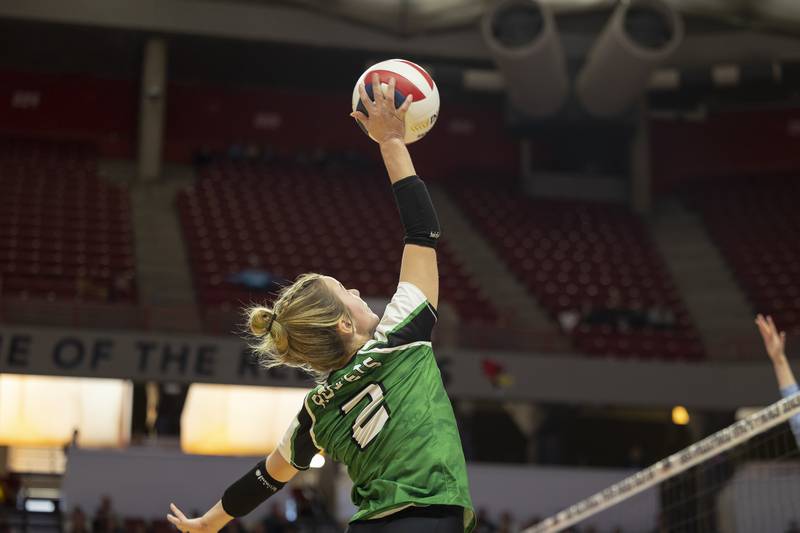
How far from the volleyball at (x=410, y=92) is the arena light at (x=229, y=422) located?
54.7 ft

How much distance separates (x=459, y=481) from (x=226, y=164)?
2441 centimetres

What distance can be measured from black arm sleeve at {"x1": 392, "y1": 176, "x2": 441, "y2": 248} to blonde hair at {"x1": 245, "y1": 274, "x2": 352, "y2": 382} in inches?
11.5

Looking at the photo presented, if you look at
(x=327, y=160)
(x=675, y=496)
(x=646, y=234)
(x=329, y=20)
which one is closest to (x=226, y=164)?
(x=327, y=160)

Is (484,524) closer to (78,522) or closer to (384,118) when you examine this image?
(78,522)

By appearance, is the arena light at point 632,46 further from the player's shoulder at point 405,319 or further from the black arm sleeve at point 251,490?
the player's shoulder at point 405,319

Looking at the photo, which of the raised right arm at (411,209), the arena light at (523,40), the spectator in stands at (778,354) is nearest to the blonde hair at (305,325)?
the raised right arm at (411,209)

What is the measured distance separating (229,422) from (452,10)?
10.2m

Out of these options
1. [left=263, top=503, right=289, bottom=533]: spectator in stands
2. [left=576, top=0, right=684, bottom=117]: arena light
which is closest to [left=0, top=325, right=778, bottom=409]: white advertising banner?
[left=263, top=503, right=289, bottom=533]: spectator in stands

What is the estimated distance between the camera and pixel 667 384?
19.8m

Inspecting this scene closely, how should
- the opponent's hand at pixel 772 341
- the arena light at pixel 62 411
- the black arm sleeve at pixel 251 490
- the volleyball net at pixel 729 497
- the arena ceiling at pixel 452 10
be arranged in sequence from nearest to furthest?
1. the black arm sleeve at pixel 251 490
2. the opponent's hand at pixel 772 341
3. the volleyball net at pixel 729 497
4. the arena light at pixel 62 411
5. the arena ceiling at pixel 452 10

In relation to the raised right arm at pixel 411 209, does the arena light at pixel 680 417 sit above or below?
above

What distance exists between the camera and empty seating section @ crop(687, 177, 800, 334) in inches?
913

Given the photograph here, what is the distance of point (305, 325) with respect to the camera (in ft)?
10.7

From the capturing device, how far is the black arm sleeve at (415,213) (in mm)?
3283
